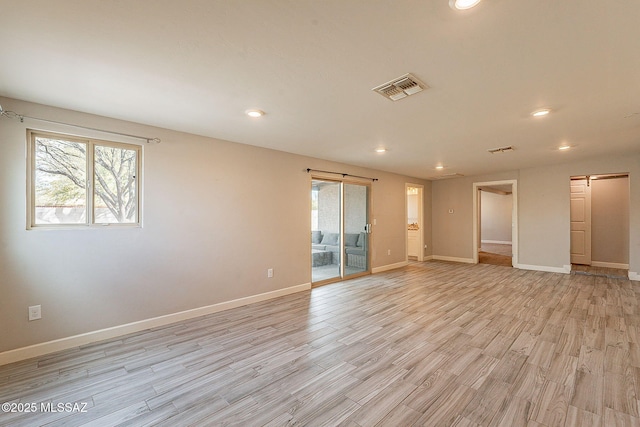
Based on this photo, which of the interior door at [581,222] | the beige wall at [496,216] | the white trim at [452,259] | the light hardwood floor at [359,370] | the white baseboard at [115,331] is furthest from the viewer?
the beige wall at [496,216]

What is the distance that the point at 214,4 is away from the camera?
1423 mm

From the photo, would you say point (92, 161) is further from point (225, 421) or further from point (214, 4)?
point (225, 421)

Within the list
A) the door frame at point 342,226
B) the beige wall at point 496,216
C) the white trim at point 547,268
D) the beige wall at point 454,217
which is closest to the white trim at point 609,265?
the white trim at point 547,268

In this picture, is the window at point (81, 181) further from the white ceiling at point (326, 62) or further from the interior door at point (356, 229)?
the interior door at point (356, 229)

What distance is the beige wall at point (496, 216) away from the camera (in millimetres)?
11820

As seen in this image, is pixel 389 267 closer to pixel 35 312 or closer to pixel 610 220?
pixel 610 220

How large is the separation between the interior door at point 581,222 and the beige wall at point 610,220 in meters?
0.15

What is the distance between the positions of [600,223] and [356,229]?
6243 millimetres

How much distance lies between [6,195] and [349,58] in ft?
10.8

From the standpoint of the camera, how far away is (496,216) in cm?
1213

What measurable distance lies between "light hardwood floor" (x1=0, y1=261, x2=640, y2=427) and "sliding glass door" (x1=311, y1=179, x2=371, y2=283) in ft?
5.63

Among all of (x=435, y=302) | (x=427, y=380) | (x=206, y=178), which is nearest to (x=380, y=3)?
(x=427, y=380)

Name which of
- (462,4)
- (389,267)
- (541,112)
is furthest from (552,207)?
(462,4)

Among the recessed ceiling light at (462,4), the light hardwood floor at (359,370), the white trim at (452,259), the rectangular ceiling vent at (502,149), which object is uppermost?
the rectangular ceiling vent at (502,149)
